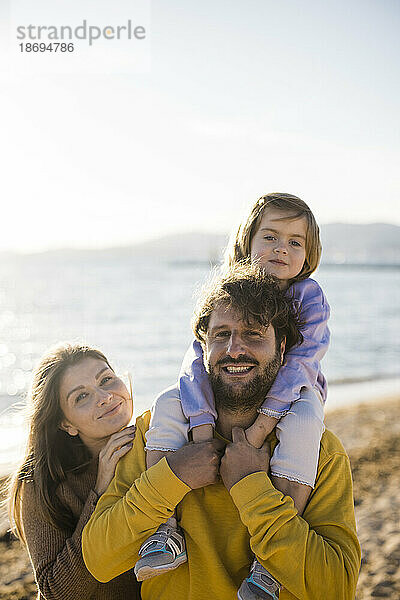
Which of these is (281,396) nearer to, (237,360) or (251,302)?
(237,360)

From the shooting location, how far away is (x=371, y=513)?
6.65 meters

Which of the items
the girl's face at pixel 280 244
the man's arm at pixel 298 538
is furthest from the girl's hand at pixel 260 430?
the girl's face at pixel 280 244

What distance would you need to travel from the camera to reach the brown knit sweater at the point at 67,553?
2680 mm

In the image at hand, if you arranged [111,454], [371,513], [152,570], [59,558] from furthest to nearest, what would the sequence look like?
[371,513] < [111,454] < [59,558] < [152,570]

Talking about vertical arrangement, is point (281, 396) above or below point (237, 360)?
below

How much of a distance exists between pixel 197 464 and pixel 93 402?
0.72m

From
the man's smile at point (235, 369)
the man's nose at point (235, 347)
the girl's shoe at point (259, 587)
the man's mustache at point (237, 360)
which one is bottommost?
the girl's shoe at point (259, 587)

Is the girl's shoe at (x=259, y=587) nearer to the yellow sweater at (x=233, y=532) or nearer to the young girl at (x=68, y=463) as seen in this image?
the yellow sweater at (x=233, y=532)

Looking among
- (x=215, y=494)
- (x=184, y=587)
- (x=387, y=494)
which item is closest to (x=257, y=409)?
(x=215, y=494)

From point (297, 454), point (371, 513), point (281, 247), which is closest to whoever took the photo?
point (297, 454)

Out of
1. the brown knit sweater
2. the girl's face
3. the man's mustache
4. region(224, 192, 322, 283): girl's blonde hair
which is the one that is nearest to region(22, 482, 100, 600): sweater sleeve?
the brown knit sweater

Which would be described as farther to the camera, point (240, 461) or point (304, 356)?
point (304, 356)

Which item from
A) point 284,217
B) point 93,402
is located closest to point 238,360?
point 93,402

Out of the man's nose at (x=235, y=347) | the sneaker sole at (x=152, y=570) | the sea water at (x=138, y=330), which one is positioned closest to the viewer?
the sneaker sole at (x=152, y=570)
